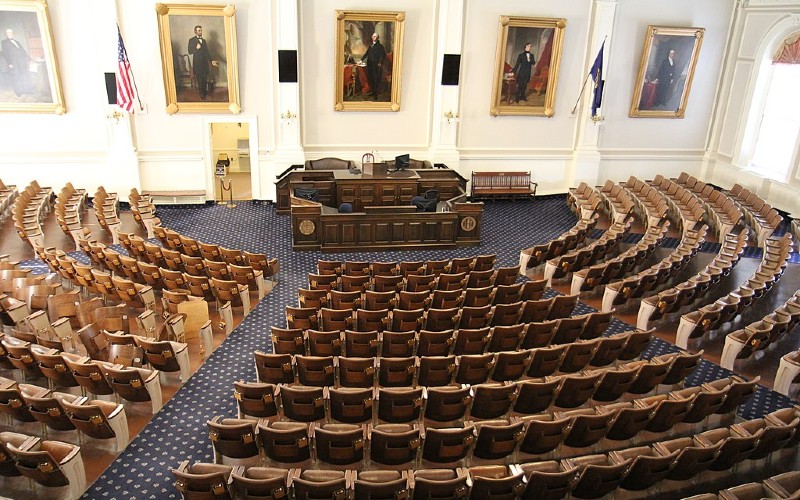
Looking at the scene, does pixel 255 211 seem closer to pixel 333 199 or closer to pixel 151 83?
pixel 333 199

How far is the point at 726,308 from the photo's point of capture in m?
10.2

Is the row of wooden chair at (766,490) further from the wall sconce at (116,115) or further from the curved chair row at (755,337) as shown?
the wall sconce at (116,115)

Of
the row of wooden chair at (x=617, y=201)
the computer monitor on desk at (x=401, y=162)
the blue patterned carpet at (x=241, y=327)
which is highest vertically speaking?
the computer monitor on desk at (x=401, y=162)

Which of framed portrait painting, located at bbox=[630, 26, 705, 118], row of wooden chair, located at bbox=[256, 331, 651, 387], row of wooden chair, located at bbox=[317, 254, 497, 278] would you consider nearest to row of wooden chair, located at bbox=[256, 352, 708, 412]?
row of wooden chair, located at bbox=[256, 331, 651, 387]

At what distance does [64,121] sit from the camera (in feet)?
52.7

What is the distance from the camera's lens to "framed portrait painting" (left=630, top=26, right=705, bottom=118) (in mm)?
17797

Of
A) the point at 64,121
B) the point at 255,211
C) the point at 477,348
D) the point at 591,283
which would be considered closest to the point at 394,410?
the point at 477,348

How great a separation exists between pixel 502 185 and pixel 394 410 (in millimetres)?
12244

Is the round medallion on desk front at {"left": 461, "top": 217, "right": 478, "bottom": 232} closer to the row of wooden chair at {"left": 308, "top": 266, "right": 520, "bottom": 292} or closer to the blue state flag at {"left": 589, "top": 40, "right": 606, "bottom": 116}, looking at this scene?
the row of wooden chair at {"left": 308, "top": 266, "right": 520, "bottom": 292}

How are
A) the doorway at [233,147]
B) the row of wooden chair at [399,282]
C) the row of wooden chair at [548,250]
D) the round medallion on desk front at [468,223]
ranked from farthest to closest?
the doorway at [233,147], the round medallion on desk front at [468,223], the row of wooden chair at [548,250], the row of wooden chair at [399,282]

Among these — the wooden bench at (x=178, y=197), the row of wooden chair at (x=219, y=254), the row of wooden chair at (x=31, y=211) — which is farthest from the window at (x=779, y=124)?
the row of wooden chair at (x=31, y=211)

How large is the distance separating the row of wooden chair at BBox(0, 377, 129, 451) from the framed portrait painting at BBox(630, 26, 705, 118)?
54.5ft

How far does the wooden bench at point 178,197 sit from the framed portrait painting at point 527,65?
8.76 m

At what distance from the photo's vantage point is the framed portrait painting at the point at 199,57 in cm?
1562
